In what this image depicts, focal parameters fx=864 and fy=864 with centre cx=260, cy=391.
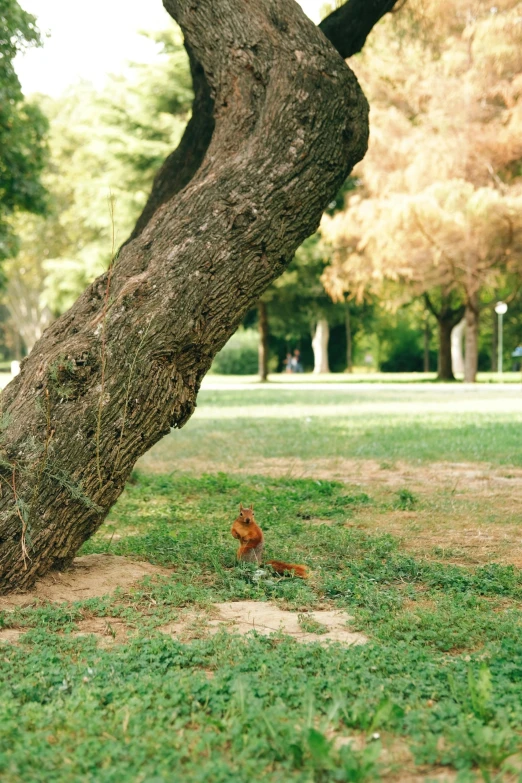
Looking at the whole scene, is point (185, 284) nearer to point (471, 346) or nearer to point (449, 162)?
point (449, 162)

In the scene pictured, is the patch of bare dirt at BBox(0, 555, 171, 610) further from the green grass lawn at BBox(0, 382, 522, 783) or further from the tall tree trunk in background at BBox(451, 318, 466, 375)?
the tall tree trunk in background at BBox(451, 318, 466, 375)

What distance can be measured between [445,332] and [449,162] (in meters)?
12.1

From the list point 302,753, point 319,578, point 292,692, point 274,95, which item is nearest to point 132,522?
point 319,578

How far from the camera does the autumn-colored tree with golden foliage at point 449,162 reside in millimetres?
28094

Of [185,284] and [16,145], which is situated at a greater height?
[16,145]

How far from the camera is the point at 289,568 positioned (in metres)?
5.41

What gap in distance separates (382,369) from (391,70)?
26645mm

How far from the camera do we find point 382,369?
55.8 m

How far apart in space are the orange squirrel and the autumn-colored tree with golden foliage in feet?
80.1

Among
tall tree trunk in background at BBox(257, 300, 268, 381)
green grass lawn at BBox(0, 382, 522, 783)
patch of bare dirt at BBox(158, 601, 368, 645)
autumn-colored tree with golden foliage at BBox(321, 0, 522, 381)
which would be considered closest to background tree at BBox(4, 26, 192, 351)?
tall tree trunk in background at BBox(257, 300, 268, 381)

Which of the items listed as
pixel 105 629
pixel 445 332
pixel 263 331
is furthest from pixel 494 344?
pixel 105 629

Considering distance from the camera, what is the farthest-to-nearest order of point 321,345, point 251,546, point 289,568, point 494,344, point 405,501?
point 494,344 < point 321,345 < point 405,501 < point 251,546 < point 289,568

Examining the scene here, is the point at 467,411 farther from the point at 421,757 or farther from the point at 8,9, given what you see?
the point at 421,757

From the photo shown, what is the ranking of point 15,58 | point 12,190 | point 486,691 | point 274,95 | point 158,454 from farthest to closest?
1. point 12,190
2. point 15,58
3. point 158,454
4. point 274,95
5. point 486,691
